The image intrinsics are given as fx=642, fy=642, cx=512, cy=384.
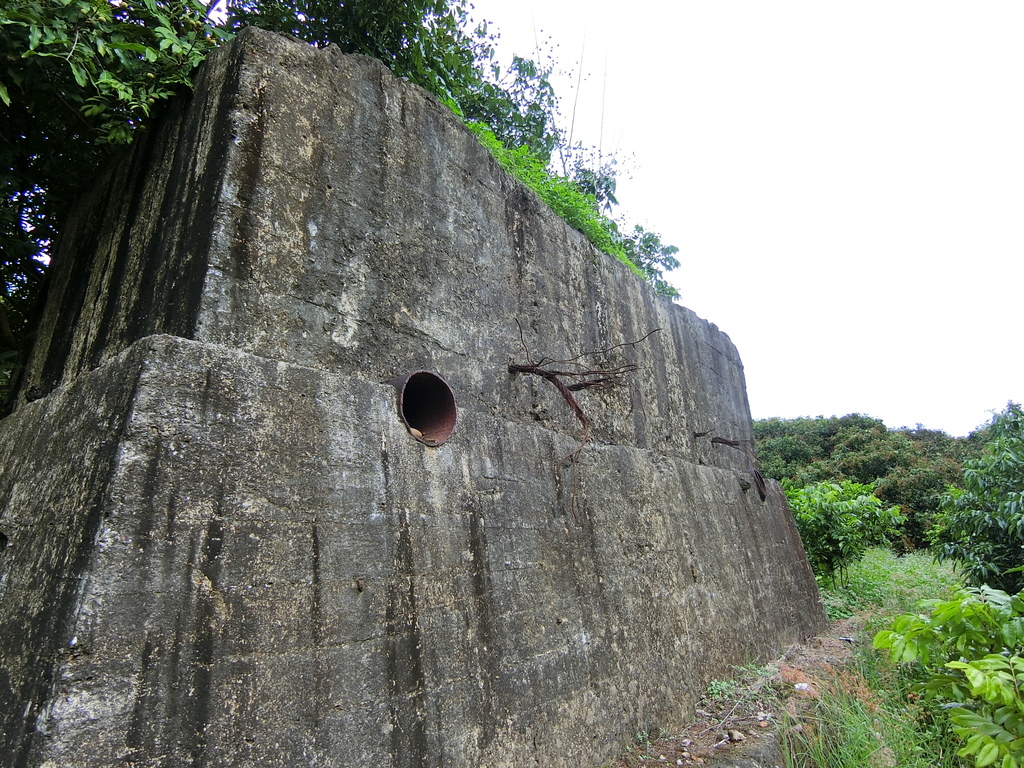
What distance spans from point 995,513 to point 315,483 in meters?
7.77

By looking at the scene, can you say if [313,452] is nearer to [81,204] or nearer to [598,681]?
[598,681]

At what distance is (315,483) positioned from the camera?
237 cm

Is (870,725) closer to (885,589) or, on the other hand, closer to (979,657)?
(979,657)

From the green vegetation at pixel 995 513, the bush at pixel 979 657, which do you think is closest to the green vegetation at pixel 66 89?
the bush at pixel 979 657

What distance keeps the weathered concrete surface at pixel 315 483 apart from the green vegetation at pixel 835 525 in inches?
216

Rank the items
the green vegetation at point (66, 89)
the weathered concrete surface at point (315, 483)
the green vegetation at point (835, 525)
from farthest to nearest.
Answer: the green vegetation at point (835, 525)
the green vegetation at point (66, 89)
the weathered concrete surface at point (315, 483)

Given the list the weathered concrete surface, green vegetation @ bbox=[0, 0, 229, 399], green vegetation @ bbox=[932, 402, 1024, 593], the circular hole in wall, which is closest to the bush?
the weathered concrete surface

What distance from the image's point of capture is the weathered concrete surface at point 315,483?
6.22 ft

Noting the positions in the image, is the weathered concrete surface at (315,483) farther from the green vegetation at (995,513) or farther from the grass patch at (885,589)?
the green vegetation at (995,513)

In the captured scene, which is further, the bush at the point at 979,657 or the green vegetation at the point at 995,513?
the green vegetation at the point at 995,513

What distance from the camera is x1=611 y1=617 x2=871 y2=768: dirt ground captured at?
3318mm

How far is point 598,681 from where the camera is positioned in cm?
327

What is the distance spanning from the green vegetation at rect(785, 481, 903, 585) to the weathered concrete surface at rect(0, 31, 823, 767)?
18.0 feet

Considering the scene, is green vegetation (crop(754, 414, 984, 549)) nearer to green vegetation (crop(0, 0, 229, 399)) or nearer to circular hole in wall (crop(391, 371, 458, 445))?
circular hole in wall (crop(391, 371, 458, 445))
